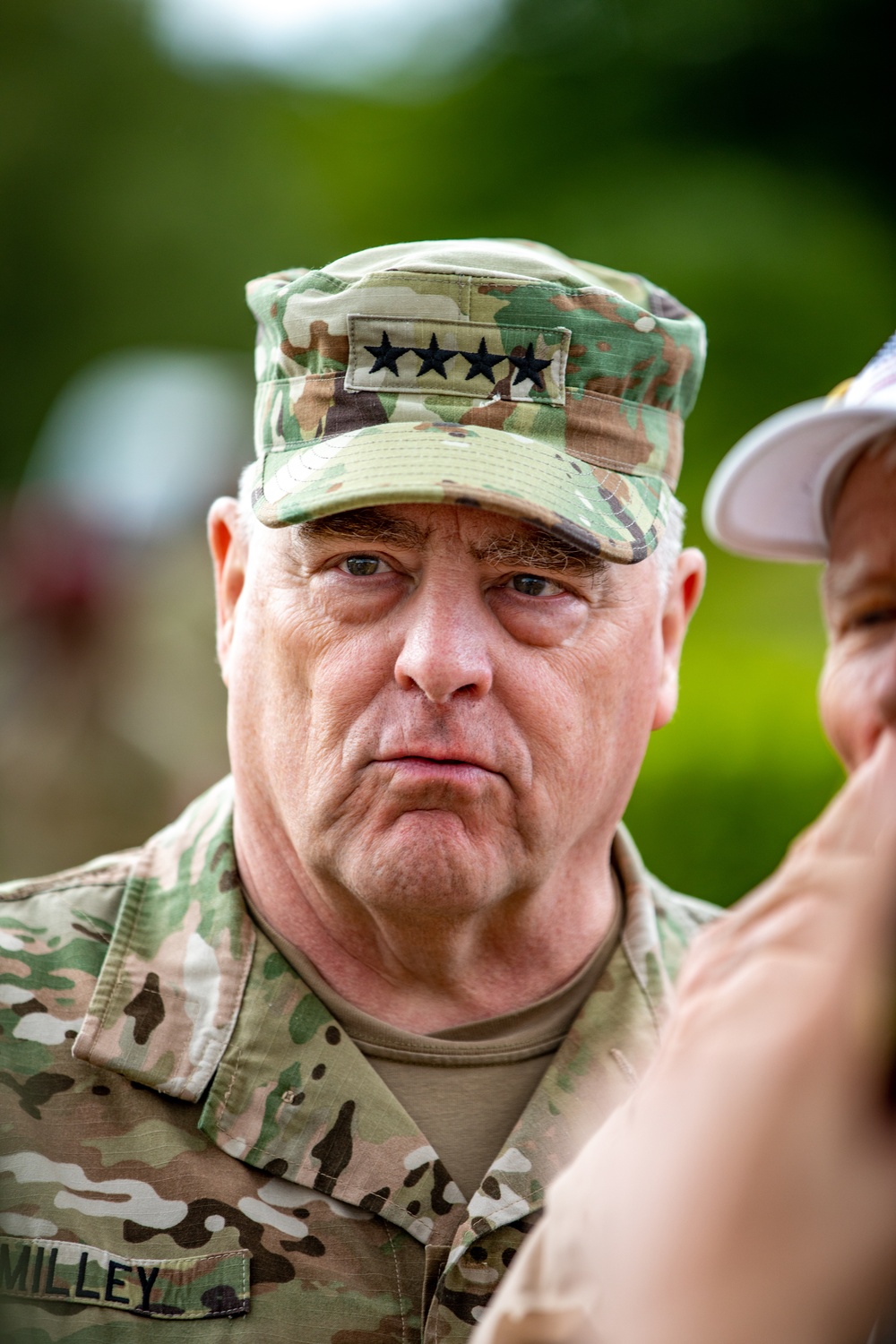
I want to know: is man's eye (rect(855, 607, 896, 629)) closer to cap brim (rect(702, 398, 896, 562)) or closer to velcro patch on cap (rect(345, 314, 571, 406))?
cap brim (rect(702, 398, 896, 562))

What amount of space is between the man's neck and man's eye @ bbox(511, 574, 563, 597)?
1.78 ft

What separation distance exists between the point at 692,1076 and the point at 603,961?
153 centimetres

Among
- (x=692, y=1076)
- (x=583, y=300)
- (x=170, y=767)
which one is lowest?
(x=170, y=767)

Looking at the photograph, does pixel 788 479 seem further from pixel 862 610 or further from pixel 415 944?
pixel 415 944

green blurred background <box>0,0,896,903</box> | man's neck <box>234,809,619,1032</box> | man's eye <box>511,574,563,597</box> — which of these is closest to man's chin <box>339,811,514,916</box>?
man's neck <box>234,809,619,1032</box>

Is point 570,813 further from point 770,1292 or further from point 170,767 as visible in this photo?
point 170,767

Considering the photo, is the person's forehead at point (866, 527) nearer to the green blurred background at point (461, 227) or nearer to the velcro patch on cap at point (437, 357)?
the velcro patch on cap at point (437, 357)

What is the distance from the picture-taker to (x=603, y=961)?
9.43ft

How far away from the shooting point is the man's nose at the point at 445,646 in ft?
7.68

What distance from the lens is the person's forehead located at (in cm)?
252

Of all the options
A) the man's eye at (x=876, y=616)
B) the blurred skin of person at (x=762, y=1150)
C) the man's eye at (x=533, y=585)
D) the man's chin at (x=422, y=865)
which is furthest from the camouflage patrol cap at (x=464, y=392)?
the blurred skin of person at (x=762, y=1150)

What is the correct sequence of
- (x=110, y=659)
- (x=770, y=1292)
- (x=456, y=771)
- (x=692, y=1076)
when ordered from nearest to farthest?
1. (x=770, y=1292)
2. (x=692, y=1076)
3. (x=456, y=771)
4. (x=110, y=659)

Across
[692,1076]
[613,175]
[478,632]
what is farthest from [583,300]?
[613,175]

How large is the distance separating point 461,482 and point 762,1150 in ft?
4.27
